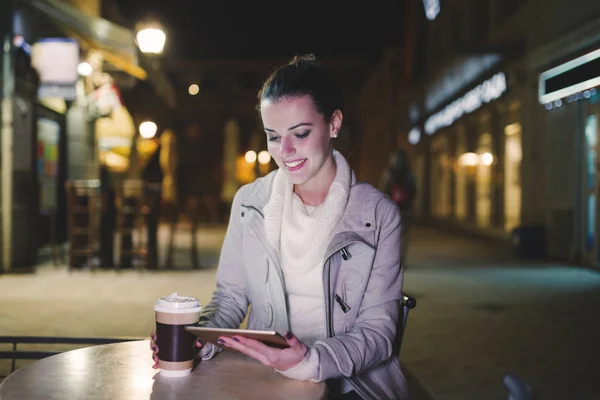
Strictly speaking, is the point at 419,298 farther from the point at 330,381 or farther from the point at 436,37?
the point at 436,37

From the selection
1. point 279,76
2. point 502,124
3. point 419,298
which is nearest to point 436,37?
point 502,124

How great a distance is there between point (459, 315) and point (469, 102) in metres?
12.9

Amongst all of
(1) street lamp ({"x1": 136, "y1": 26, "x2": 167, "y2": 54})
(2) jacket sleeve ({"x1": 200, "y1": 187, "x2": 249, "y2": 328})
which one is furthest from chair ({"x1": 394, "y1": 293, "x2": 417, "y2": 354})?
(1) street lamp ({"x1": 136, "y1": 26, "x2": 167, "y2": 54})

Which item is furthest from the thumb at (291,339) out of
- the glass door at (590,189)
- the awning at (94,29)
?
the glass door at (590,189)

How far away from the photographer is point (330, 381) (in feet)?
8.13

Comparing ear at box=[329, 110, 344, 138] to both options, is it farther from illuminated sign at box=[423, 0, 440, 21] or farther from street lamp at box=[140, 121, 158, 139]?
illuminated sign at box=[423, 0, 440, 21]

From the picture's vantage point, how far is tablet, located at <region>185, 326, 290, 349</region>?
2020 mm

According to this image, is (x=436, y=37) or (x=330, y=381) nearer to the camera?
(x=330, y=381)

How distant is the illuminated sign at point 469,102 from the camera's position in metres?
16.8

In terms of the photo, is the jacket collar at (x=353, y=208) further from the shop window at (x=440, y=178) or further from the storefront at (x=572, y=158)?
the shop window at (x=440, y=178)

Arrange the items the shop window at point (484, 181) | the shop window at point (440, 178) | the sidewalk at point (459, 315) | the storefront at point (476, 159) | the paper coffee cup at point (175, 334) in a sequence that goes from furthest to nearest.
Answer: the shop window at point (440, 178) < the shop window at point (484, 181) < the storefront at point (476, 159) < the sidewalk at point (459, 315) < the paper coffee cup at point (175, 334)

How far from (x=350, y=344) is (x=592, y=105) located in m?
11.1

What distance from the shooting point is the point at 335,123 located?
9.08 ft

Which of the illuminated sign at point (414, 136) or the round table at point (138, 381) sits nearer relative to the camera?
the round table at point (138, 381)
